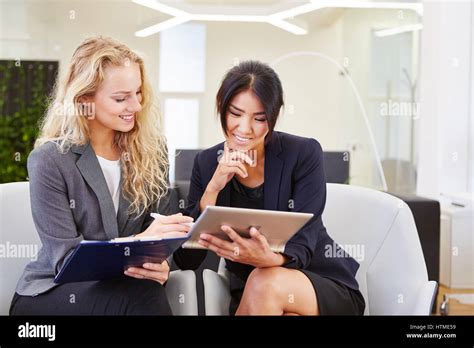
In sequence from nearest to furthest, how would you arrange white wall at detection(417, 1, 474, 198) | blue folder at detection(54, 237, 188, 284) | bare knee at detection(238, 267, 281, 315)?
blue folder at detection(54, 237, 188, 284), bare knee at detection(238, 267, 281, 315), white wall at detection(417, 1, 474, 198)

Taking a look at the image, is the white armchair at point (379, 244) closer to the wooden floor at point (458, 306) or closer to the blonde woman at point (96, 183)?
the wooden floor at point (458, 306)

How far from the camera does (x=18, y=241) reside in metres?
1.75

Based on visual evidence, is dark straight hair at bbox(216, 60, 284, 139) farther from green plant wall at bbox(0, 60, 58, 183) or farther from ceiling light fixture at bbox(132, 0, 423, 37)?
green plant wall at bbox(0, 60, 58, 183)

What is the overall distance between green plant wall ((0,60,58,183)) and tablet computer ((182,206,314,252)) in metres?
0.56

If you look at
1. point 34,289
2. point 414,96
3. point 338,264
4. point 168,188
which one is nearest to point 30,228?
point 34,289

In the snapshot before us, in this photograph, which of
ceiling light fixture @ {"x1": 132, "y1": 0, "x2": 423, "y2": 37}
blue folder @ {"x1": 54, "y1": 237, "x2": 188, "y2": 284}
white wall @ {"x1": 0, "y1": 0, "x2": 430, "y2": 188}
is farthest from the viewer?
ceiling light fixture @ {"x1": 132, "y1": 0, "x2": 423, "y2": 37}

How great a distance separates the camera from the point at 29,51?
188cm

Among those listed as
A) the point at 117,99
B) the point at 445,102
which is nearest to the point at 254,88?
the point at 117,99

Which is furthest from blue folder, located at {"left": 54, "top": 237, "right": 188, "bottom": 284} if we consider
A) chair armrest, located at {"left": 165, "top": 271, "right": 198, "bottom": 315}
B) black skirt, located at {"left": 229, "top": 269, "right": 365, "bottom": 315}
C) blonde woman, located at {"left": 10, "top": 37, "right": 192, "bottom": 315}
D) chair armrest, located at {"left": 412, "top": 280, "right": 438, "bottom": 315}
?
chair armrest, located at {"left": 412, "top": 280, "right": 438, "bottom": 315}

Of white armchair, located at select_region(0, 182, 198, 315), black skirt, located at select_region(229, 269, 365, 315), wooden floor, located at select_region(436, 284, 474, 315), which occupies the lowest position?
wooden floor, located at select_region(436, 284, 474, 315)

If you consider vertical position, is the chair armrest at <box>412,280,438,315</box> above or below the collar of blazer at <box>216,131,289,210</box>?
below

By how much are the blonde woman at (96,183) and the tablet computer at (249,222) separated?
96mm

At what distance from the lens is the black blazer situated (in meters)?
1.69
